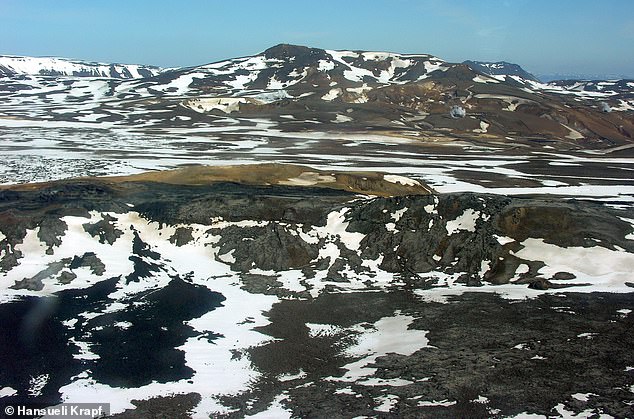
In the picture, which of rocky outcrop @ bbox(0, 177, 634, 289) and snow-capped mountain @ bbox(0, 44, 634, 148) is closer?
rocky outcrop @ bbox(0, 177, 634, 289)

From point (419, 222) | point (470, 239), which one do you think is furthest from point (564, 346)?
point (419, 222)

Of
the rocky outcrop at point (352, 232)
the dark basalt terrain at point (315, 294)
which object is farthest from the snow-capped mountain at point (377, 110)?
the rocky outcrop at point (352, 232)

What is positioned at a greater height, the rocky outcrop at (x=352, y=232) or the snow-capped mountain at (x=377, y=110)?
the snow-capped mountain at (x=377, y=110)

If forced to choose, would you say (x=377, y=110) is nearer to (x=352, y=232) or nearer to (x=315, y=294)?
(x=352, y=232)

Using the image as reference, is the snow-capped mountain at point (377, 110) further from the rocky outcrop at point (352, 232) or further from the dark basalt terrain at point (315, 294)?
the rocky outcrop at point (352, 232)

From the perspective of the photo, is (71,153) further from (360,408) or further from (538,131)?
(538,131)

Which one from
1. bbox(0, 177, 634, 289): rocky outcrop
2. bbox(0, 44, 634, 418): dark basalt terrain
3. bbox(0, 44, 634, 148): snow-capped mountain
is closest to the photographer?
bbox(0, 44, 634, 418): dark basalt terrain

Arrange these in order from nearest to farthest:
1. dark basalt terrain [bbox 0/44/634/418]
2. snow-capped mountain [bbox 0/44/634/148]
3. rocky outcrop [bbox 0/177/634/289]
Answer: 1. dark basalt terrain [bbox 0/44/634/418]
2. rocky outcrop [bbox 0/177/634/289]
3. snow-capped mountain [bbox 0/44/634/148]

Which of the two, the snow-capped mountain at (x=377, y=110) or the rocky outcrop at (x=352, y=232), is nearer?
the rocky outcrop at (x=352, y=232)

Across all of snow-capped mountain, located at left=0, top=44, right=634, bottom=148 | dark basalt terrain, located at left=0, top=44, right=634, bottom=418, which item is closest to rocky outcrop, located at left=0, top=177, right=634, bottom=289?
dark basalt terrain, located at left=0, top=44, right=634, bottom=418

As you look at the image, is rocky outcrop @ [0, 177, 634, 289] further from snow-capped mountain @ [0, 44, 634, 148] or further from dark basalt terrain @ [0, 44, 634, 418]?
snow-capped mountain @ [0, 44, 634, 148]

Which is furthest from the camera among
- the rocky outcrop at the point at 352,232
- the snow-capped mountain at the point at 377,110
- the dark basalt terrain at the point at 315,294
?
the snow-capped mountain at the point at 377,110

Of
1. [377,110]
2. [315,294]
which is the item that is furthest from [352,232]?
[377,110]
